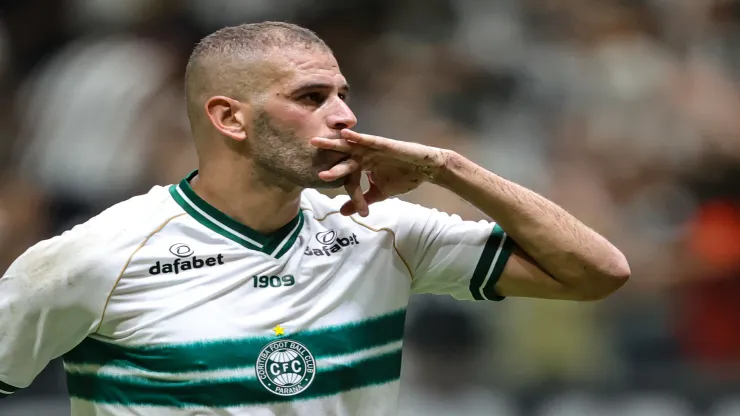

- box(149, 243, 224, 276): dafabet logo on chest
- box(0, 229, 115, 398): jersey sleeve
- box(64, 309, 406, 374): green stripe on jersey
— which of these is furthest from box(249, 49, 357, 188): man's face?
box(0, 229, 115, 398): jersey sleeve

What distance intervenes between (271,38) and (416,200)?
2.85 metres

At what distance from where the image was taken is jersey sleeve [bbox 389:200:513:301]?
2738 millimetres

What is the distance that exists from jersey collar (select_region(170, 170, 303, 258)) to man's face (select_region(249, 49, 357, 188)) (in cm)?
16

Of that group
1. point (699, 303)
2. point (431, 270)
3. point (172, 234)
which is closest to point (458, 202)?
point (699, 303)

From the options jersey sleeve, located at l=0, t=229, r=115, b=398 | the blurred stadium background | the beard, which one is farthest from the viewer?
the blurred stadium background

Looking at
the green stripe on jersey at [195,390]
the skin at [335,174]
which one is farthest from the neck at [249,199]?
the green stripe on jersey at [195,390]

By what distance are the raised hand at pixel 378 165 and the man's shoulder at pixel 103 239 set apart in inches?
17.9

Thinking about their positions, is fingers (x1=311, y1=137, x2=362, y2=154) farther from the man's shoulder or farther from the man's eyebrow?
the man's shoulder

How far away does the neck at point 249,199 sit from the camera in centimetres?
265

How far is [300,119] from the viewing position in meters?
2.54

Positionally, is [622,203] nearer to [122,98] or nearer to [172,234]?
[122,98]

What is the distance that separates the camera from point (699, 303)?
17.5 feet

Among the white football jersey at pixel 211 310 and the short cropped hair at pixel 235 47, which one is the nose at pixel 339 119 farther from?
the white football jersey at pixel 211 310

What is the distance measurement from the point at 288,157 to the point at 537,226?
Answer: 0.67 meters
